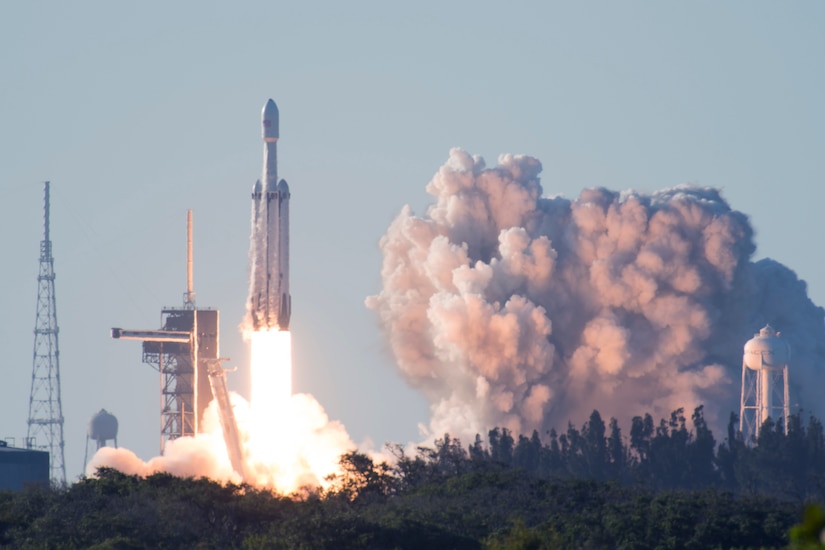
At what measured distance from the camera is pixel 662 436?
14612 cm

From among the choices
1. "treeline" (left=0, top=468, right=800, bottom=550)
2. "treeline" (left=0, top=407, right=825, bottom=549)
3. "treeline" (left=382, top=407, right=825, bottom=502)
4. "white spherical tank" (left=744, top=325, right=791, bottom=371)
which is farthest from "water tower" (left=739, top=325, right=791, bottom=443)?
"treeline" (left=0, top=468, right=800, bottom=550)

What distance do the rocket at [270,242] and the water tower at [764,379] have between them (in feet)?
195

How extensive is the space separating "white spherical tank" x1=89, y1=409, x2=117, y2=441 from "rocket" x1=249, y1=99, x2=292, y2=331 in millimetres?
67931

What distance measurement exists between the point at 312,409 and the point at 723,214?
5810cm

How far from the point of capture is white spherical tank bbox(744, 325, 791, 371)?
166 metres

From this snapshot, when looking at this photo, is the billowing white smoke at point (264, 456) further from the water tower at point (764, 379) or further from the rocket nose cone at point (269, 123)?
the water tower at point (764, 379)

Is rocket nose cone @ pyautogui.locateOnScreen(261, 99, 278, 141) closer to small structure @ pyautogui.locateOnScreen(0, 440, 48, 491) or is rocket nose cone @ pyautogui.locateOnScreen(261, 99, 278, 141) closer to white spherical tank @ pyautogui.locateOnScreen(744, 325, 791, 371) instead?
small structure @ pyautogui.locateOnScreen(0, 440, 48, 491)

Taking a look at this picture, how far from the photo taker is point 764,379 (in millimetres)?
167750

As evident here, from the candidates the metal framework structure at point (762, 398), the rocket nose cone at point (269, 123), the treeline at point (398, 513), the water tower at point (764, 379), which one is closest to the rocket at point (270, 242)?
the rocket nose cone at point (269, 123)

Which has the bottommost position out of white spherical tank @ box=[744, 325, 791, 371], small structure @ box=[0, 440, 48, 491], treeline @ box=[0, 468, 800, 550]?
treeline @ box=[0, 468, 800, 550]

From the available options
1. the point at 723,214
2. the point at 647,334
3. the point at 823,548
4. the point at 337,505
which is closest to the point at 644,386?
the point at 647,334

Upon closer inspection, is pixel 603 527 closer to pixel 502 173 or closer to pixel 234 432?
pixel 234 432

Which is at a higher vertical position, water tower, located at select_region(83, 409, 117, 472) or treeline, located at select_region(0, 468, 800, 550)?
water tower, located at select_region(83, 409, 117, 472)

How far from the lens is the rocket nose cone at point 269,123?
4508 inches
